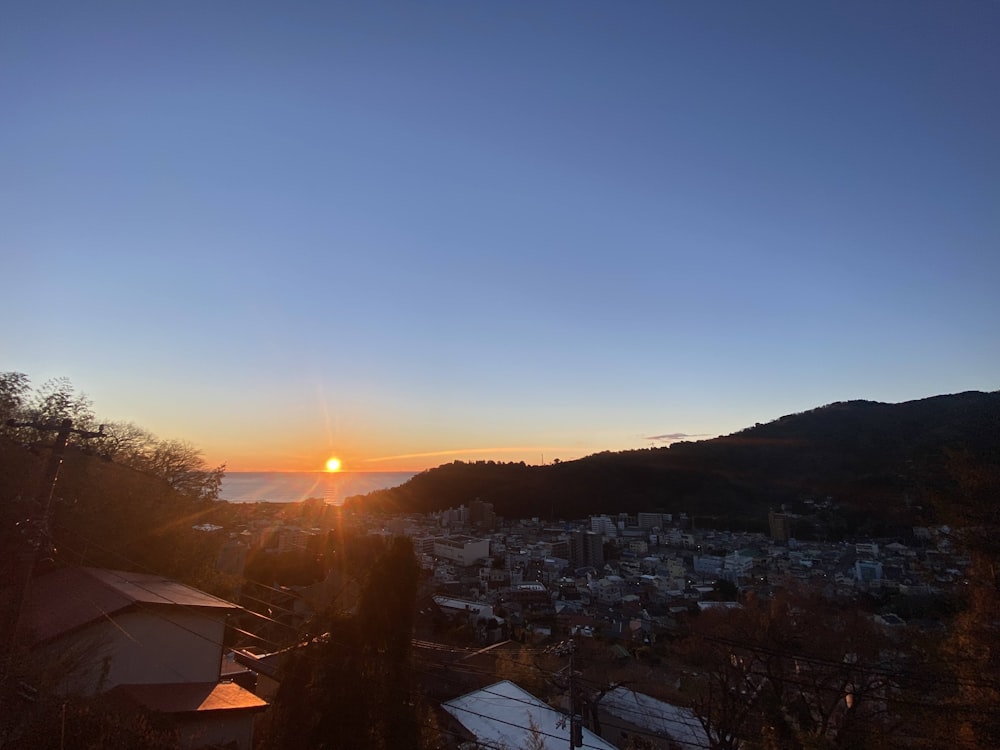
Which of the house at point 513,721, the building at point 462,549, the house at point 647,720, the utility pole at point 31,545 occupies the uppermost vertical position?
the utility pole at point 31,545

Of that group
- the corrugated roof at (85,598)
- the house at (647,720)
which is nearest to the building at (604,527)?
the house at (647,720)

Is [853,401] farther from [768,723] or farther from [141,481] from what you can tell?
[141,481]

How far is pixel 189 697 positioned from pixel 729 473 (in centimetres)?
7609

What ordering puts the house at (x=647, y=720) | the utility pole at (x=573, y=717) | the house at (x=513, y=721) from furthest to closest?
1. the house at (x=647, y=720)
2. the house at (x=513, y=721)
3. the utility pole at (x=573, y=717)

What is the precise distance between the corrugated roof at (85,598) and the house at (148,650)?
24 millimetres

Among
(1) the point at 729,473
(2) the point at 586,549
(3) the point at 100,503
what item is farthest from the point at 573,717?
(1) the point at 729,473

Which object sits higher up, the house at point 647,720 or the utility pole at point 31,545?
the utility pole at point 31,545

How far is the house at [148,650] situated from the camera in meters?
7.90

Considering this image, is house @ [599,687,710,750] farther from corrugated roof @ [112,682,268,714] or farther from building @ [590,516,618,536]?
building @ [590,516,618,536]

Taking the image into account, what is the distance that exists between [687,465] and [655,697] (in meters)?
65.3

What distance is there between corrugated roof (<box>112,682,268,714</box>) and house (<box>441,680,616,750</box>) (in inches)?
190

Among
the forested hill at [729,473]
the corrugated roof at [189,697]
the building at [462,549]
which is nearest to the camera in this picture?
the corrugated roof at [189,697]

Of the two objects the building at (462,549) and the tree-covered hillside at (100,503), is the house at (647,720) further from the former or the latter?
the building at (462,549)

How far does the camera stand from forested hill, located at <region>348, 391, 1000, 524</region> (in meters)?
61.6
